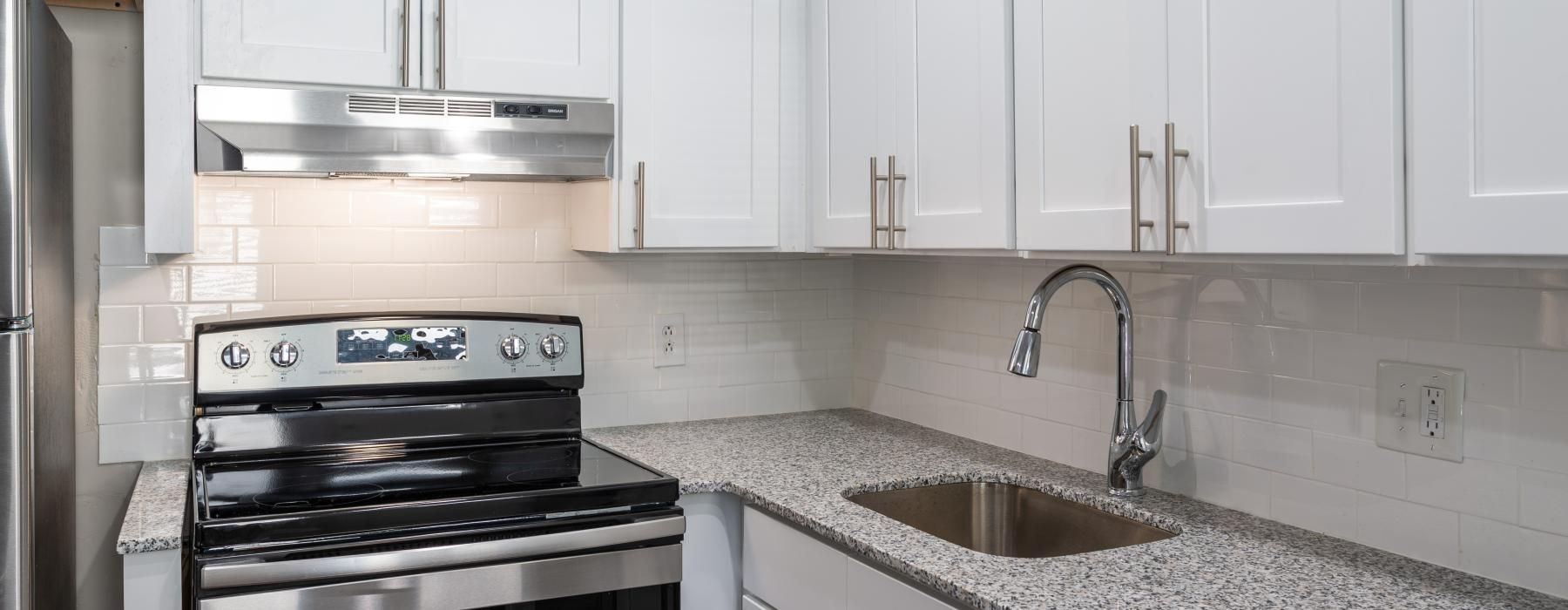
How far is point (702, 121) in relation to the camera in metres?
2.28

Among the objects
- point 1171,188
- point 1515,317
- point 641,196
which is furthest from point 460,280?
point 1515,317

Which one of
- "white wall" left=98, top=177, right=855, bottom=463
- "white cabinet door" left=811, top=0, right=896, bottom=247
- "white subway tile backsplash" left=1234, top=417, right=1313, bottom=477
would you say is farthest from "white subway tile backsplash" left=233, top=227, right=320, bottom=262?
"white subway tile backsplash" left=1234, top=417, right=1313, bottom=477

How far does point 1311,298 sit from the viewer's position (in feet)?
5.26

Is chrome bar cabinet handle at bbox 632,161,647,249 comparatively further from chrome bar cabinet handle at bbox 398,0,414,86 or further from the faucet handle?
the faucet handle

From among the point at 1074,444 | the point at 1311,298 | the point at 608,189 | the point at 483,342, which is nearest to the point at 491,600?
the point at 483,342

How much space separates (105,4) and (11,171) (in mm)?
674

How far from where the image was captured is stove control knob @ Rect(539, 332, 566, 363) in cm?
226

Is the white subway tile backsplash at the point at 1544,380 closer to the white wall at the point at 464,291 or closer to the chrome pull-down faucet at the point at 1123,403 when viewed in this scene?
the chrome pull-down faucet at the point at 1123,403

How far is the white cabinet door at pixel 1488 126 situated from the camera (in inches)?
39.9

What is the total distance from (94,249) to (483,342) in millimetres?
742

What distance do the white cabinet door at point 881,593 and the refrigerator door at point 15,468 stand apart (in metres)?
1.21

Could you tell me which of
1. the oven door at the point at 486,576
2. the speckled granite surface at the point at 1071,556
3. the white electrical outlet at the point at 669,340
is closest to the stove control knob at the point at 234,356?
the oven door at the point at 486,576

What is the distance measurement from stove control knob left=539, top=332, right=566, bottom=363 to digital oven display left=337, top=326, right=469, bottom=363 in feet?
0.51

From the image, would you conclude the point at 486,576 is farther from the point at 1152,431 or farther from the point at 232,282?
the point at 1152,431
